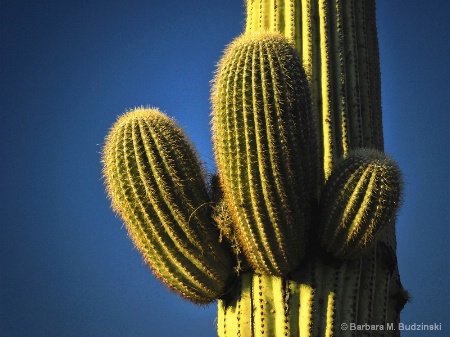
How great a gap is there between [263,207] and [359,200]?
22.2 inches

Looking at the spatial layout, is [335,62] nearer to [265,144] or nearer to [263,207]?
[265,144]

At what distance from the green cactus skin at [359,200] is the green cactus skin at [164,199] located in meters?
0.73

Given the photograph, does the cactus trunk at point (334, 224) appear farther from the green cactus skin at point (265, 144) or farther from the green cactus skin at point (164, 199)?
the green cactus skin at point (164, 199)

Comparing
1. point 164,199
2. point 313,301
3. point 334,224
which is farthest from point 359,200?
point 164,199

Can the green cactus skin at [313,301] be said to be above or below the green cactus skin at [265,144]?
below

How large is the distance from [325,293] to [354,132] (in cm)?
116

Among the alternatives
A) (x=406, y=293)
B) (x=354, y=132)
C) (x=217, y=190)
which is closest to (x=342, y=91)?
(x=354, y=132)

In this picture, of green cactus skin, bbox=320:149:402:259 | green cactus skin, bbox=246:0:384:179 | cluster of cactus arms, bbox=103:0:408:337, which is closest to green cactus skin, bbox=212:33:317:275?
cluster of cactus arms, bbox=103:0:408:337

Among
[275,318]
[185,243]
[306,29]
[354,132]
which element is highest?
[306,29]

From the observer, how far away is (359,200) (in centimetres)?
387

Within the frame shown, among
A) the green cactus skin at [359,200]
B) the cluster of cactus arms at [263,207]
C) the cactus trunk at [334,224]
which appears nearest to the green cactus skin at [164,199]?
the cluster of cactus arms at [263,207]

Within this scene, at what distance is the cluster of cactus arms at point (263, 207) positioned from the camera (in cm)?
381

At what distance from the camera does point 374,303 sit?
4.25 metres

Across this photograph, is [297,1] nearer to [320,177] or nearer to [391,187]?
[320,177]
